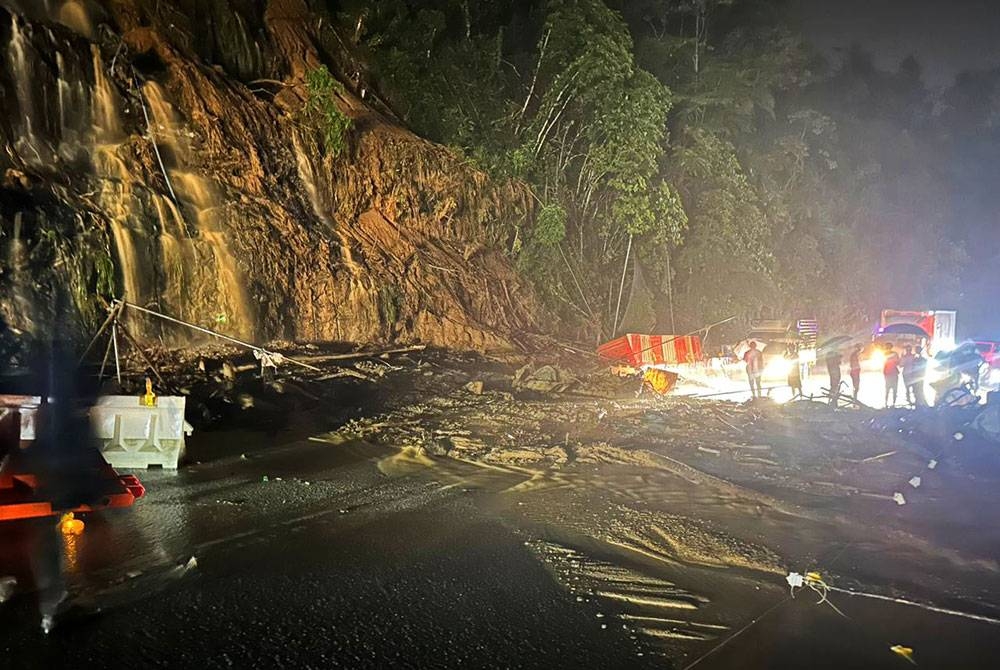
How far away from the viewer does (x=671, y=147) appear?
27594 mm

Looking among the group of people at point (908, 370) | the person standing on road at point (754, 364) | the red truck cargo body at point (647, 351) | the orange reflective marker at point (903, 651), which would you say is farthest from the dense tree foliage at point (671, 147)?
the orange reflective marker at point (903, 651)

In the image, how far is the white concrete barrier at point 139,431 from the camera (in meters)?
7.92

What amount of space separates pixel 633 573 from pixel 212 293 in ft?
39.2

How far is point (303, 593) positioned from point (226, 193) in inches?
515

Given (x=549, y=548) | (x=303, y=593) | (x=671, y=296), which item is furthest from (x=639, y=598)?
(x=671, y=296)

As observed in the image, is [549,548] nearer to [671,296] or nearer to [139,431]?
[139,431]

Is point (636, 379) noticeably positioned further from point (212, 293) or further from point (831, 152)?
point (831, 152)

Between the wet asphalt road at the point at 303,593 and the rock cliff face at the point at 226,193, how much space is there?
7.45 metres

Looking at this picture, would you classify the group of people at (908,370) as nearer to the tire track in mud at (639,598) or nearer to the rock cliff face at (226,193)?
the rock cliff face at (226,193)

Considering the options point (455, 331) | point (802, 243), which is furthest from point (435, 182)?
point (802, 243)

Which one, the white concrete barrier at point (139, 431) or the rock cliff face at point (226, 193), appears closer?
the white concrete barrier at point (139, 431)

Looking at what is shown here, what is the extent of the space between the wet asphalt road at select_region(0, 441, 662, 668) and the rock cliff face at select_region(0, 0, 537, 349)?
745 centimetres

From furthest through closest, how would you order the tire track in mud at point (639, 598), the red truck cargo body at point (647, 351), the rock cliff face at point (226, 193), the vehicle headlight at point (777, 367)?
the red truck cargo body at point (647, 351) → the vehicle headlight at point (777, 367) → the rock cliff face at point (226, 193) → the tire track in mud at point (639, 598)

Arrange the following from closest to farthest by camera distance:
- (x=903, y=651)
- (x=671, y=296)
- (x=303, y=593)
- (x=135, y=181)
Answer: (x=903, y=651) < (x=303, y=593) < (x=135, y=181) < (x=671, y=296)
